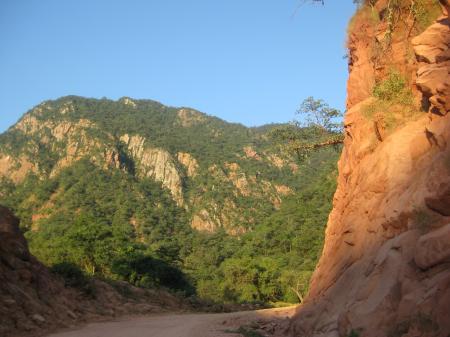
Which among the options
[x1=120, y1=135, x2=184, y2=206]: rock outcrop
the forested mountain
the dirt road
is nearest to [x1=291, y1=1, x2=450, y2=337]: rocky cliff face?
the dirt road

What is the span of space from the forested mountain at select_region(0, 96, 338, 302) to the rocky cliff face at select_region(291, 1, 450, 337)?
20186 millimetres

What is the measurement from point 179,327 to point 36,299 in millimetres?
4911

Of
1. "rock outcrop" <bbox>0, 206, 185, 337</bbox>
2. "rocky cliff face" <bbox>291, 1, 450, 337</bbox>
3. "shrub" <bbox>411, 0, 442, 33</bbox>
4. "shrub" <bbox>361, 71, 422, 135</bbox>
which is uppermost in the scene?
"shrub" <bbox>411, 0, 442, 33</bbox>

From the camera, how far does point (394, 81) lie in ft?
33.4

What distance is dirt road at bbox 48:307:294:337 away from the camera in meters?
11.2

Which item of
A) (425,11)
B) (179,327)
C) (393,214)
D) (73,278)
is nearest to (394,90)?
(425,11)

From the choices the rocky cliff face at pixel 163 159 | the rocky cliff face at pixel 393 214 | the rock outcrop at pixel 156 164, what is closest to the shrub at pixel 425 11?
the rocky cliff face at pixel 393 214

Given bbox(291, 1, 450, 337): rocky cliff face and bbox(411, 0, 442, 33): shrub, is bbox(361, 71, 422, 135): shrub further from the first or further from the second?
bbox(411, 0, 442, 33): shrub

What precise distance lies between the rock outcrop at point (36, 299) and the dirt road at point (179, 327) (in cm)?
99

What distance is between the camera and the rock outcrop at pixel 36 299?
12.2 meters

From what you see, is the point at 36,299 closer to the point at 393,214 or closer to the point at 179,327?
the point at 179,327

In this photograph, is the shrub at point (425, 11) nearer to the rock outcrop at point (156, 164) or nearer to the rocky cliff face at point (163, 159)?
the rocky cliff face at point (163, 159)

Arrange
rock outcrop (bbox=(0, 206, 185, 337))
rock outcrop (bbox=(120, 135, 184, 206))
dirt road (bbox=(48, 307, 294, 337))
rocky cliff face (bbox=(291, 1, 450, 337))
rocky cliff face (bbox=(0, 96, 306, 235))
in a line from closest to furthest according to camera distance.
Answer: rocky cliff face (bbox=(291, 1, 450, 337)), dirt road (bbox=(48, 307, 294, 337)), rock outcrop (bbox=(0, 206, 185, 337)), rocky cliff face (bbox=(0, 96, 306, 235)), rock outcrop (bbox=(120, 135, 184, 206))

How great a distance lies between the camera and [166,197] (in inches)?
4710
